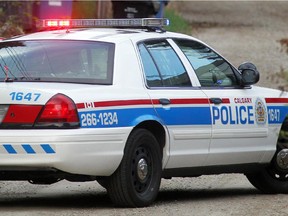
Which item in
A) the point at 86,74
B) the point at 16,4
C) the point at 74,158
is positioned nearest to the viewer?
the point at 74,158

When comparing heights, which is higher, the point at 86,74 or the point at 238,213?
the point at 86,74

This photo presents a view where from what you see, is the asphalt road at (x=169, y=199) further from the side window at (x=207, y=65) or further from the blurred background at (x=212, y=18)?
the blurred background at (x=212, y=18)

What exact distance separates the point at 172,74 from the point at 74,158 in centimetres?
161

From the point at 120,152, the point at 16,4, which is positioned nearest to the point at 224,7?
the point at 16,4

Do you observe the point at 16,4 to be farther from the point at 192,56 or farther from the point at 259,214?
the point at 259,214

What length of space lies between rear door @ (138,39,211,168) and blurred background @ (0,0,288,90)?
6613 mm

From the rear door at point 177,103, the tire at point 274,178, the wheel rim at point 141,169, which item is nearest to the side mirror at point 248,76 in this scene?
the rear door at point 177,103

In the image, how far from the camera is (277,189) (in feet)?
35.4

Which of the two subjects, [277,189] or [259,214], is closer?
[259,214]

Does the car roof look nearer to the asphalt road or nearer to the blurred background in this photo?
the asphalt road

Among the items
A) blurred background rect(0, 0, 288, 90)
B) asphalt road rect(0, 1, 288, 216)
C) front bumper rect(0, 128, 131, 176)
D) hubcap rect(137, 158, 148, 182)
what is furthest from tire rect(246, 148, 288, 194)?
blurred background rect(0, 0, 288, 90)

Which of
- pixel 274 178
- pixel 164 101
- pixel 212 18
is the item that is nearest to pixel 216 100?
pixel 164 101

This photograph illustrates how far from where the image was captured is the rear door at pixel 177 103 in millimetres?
9359

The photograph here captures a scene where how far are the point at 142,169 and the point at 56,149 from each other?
3.29 feet
